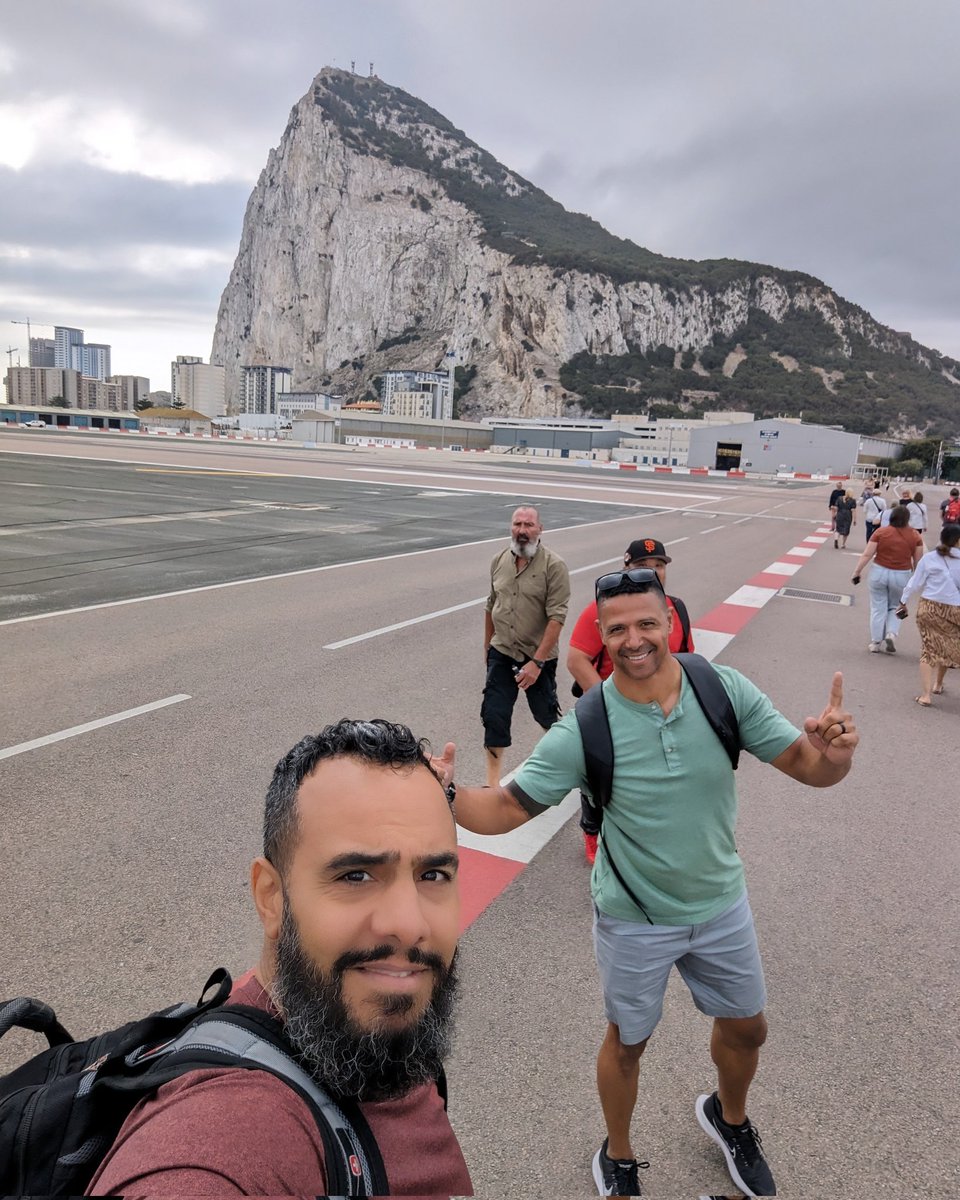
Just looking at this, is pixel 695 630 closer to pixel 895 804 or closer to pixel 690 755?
pixel 895 804

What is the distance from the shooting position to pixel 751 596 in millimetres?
13227

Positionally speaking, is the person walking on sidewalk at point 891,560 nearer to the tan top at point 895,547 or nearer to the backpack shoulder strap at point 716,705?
the tan top at point 895,547

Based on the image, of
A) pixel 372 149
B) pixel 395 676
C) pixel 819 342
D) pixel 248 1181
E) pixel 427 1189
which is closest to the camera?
pixel 248 1181

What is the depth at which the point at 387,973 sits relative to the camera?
47.3 inches

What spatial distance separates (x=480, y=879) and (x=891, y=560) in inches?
296

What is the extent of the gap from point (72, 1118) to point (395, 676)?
6.54m

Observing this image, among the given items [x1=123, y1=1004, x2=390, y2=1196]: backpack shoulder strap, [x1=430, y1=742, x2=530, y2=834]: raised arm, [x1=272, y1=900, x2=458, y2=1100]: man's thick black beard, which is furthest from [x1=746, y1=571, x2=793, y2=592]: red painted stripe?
[x1=123, y1=1004, x2=390, y2=1196]: backpack shoulder strap

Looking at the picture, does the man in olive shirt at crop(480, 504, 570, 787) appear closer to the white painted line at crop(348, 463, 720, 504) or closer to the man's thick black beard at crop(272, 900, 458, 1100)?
the man's thick black beard at crop(272, 900, 458, 1100)

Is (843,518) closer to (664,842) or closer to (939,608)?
(939,608)

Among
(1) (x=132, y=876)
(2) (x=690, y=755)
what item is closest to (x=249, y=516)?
(1) (x=132, y=876)

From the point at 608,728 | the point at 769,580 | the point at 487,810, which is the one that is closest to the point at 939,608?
the point at 608,728

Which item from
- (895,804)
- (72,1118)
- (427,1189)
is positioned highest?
(72,1118)

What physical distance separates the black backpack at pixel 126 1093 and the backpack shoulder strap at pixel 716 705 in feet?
5.51

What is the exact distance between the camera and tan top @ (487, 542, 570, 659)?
205 inches
